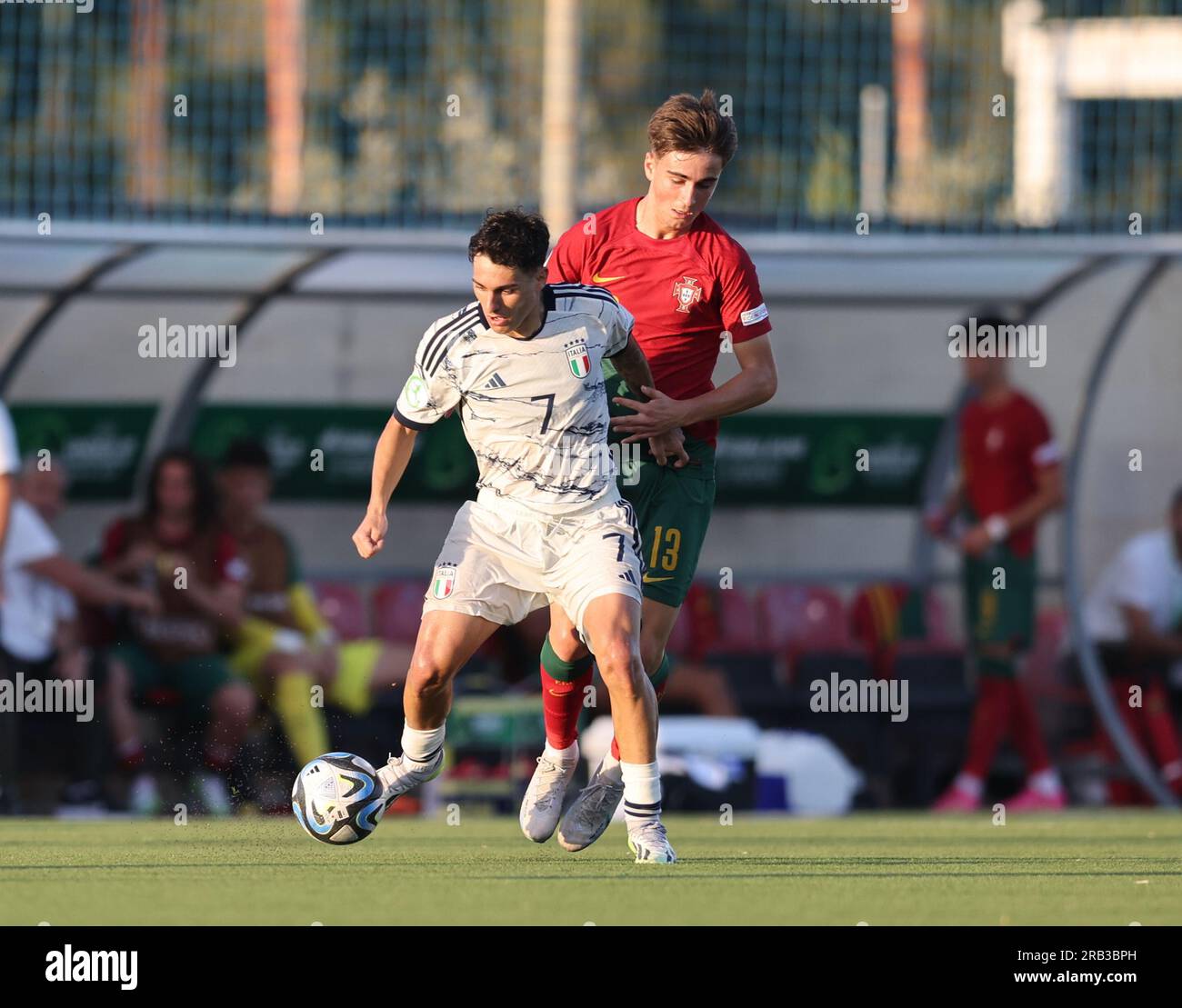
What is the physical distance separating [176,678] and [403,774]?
5.04 meters

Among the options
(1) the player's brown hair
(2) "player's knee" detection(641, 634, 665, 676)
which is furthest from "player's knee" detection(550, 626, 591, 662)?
(1) the player's brown hair

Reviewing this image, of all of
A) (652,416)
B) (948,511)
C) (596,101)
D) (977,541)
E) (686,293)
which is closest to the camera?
(652,416)

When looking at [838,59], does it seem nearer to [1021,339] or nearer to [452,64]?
[452,64]

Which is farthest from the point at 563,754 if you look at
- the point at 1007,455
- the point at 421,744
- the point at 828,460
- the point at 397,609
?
the point at 828,460

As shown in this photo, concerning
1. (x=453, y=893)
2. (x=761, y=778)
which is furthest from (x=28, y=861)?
(x=761, y=778)

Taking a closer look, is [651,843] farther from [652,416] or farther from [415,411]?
[415,411]

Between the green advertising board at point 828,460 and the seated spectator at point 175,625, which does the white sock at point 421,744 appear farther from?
the green advertising board at point 828,460

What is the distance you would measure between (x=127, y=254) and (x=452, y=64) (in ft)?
44.6

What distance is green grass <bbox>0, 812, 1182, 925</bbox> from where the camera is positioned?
5477 mm

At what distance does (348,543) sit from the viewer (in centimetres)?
1362

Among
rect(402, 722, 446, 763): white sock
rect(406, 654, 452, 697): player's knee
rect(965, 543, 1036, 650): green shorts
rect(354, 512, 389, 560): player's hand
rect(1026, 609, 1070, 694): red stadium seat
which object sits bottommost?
rect(1026, 609, 1070, 694): red stadium seat

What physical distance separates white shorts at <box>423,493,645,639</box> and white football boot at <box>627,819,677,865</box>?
600 millimetres

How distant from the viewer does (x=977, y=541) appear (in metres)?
12.5

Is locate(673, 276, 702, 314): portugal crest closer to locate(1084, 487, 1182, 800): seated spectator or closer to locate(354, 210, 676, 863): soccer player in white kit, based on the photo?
locate(354, 210, 676, 863): soccer player in white kit
